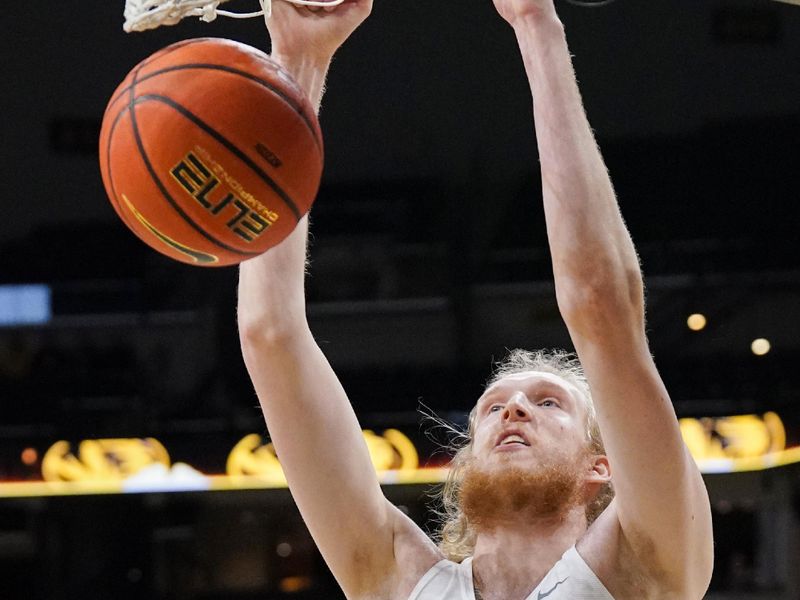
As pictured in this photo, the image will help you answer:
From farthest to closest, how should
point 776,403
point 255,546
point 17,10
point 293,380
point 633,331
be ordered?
point 255,546 → point 776,403 → point 17,10 → point 293,380 → point 633,331

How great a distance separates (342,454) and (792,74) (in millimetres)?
5661

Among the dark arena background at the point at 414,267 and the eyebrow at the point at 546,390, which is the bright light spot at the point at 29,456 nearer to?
the dark arena background at the point at 414,267

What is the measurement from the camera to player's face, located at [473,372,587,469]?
2494 millimetres

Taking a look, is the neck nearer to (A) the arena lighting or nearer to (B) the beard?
(B) the beard

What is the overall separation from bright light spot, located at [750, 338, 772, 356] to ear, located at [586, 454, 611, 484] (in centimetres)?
546

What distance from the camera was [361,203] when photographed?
758 centimetres

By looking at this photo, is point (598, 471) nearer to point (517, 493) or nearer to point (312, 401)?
point (517, 493)

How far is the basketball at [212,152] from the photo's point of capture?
1841 mm

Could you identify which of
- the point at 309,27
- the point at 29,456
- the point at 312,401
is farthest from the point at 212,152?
the point at 29,456

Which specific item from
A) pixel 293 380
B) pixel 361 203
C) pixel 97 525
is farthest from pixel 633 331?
pixel 97 525

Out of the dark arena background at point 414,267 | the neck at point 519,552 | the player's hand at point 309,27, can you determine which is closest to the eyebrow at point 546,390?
the neck at point 519,552

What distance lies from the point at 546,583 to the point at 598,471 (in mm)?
387

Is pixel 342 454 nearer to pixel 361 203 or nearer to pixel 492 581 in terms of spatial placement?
pixel 492 581

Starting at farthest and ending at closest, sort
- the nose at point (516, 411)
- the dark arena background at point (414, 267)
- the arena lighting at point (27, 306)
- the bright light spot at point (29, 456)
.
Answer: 1. the arena lighting at point (27, 306)
2. the bright light spot at point (29, 456)
3. the dark arena background at point (414, 267)
4. the nose at point (516, 411)
